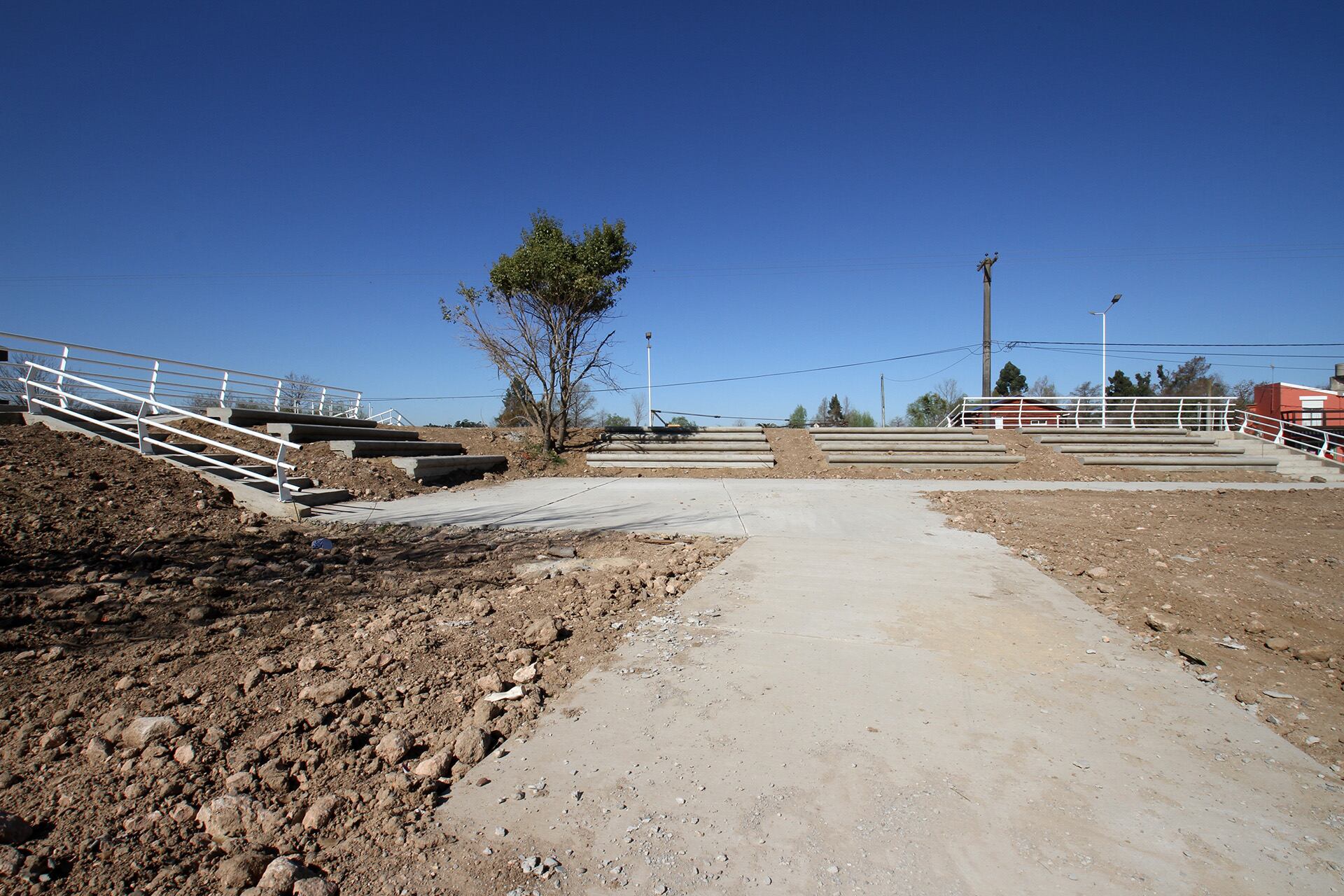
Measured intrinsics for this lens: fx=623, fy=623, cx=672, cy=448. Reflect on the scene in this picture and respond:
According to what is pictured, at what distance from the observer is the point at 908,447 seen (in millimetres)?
17766

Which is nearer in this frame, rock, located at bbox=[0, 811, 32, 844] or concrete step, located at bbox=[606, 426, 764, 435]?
rock, located at bbox=[0, 811, 32, 844]

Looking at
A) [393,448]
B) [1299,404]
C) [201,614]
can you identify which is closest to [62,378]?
[393,448]

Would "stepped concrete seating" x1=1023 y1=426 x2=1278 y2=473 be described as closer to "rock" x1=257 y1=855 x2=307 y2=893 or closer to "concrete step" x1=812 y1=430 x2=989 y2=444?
"concrete step" x1=812 y1=430 x2=989 y2=444

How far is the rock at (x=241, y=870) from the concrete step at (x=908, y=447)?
16.4 m

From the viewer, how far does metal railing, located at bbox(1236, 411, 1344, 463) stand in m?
17.3

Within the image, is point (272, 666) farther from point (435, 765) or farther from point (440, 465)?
point (440, 465)

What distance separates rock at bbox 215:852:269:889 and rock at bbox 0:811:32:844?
0.61 m

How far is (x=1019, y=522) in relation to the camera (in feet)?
25.4

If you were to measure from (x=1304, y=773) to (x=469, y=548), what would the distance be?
5.62m

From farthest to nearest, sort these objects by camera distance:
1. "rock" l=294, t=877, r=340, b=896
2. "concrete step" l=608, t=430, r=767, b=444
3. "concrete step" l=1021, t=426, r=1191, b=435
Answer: "concrete step" l=1021, t=426, r=1191, b=435, "concrete step" l=608, t=430, r=767, b=444, "rock" l=294, t=877, r=340, b=896

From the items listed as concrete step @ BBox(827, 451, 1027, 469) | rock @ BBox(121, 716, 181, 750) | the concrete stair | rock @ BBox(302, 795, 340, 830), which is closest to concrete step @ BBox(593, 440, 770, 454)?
concrete step @ BBox(827, 451, 1027, 469)

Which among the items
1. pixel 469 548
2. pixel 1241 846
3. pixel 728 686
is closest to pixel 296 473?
pixel 469 548

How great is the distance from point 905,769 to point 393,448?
39.1ft

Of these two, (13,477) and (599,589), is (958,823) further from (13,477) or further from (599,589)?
(13,477)
